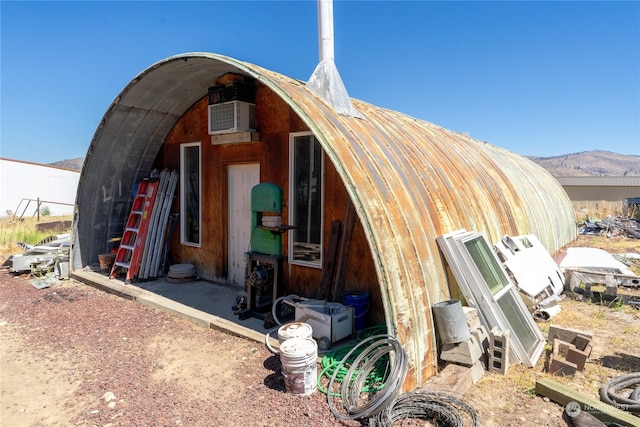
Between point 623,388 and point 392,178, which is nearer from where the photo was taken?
point 623,388

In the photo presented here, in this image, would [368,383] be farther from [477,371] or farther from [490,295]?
[490,295]

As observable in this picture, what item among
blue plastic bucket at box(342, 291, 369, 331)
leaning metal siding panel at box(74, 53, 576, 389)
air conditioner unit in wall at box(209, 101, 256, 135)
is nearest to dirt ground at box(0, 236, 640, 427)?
leaning metal siding panel at box(74, 53, 576, 389)

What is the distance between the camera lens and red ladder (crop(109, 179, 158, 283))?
25.3 feet

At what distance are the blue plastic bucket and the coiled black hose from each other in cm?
258

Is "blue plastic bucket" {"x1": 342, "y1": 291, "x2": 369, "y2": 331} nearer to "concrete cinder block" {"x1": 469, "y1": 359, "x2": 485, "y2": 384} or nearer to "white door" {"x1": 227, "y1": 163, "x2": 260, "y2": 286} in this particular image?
"concrete cinder block" {"x1": 469, "y1": 359, "x2": 485, "y2": 384}

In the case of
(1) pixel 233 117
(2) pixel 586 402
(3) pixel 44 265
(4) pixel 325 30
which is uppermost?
(4) pixel 325 30

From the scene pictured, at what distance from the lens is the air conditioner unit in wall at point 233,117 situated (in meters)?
6.62

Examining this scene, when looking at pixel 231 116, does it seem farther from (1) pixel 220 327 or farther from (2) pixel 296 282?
(1) pixel 220 327

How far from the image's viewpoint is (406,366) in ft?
12.0

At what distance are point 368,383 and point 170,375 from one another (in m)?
2.11

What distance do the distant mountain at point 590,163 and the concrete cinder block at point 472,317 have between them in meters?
123

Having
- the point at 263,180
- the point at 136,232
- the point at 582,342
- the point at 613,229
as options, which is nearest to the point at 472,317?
the point at 582,342

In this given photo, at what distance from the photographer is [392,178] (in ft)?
15.9

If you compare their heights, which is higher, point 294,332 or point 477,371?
point 294,332
